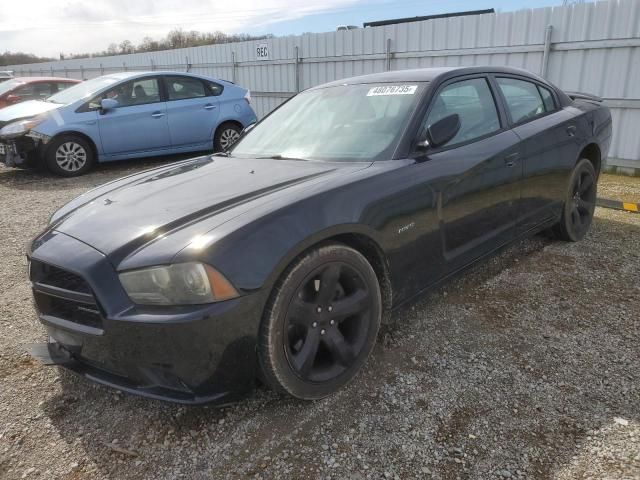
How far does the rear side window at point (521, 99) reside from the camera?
3.63 meters

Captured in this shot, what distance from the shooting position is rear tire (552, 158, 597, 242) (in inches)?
165

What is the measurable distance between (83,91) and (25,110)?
3.29 feet

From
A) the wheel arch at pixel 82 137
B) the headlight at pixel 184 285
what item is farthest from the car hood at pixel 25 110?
the headlight at pixel 184 285

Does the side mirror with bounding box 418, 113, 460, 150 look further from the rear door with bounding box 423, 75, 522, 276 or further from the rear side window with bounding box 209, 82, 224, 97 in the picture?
the rear side window with bounding box 209, 82, 224, 97

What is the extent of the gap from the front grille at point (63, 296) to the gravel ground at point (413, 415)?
1.69 ft

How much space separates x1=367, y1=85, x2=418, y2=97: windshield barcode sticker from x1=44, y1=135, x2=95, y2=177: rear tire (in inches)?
241

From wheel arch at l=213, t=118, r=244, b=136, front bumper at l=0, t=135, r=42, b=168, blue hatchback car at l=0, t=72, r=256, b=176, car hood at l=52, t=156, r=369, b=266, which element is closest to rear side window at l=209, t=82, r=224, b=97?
blue hatchback car at l=0, t=72, r=256, b=176

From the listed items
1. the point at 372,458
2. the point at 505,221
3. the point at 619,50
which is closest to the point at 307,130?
the point at 505,221

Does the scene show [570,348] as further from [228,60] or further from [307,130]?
[228,60]

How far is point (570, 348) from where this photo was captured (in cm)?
284

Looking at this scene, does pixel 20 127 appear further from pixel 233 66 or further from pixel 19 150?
pixel 233 66

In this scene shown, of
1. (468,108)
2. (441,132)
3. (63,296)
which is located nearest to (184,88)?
(468,108)

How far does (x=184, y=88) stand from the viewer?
28.5 ft

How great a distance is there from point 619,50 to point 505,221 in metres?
5.05
